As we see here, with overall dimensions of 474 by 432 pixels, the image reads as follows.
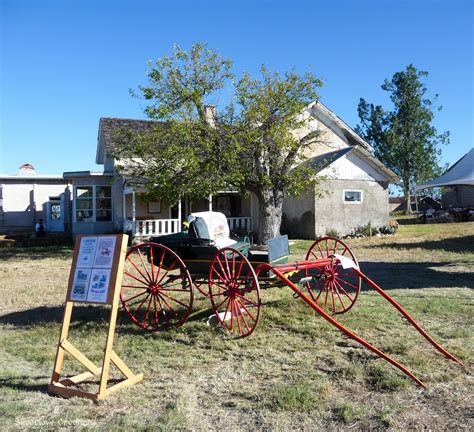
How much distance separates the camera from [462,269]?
1193 centimetres

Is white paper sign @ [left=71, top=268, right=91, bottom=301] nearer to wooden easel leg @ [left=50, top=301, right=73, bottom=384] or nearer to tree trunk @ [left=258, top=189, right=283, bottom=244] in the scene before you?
wooden easel leg @ [left=50, top=301, right=73, bottom=384]

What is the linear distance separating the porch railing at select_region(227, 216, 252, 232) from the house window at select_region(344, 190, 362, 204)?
4648mm

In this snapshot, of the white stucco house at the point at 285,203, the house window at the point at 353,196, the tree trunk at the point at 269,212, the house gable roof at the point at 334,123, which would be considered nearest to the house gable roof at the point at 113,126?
the white stucco house at the point at 285,203

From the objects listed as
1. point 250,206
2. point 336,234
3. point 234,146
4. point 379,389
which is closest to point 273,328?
point 379,389

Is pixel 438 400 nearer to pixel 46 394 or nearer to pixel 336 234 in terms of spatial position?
pixel 46 394

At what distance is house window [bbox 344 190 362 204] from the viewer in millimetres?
22141

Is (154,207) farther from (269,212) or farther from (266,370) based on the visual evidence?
(266,370)

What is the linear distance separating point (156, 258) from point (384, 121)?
41093mm

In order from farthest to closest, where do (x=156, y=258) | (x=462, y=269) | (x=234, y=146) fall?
(x=234, y=146) < (x=462, y=269) < (x=156, y=258)

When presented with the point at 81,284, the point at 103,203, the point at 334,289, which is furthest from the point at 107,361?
the point at 103,203

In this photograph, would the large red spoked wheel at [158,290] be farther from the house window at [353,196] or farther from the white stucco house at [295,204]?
the house window at [353,196]

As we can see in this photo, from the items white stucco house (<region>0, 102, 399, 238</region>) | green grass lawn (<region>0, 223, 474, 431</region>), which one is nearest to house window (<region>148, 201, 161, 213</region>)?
white stucco house (<region>0, 102, 399, 238</region>)

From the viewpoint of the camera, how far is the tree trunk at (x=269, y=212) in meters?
17.0

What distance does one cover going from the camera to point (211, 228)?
8.05 metres
